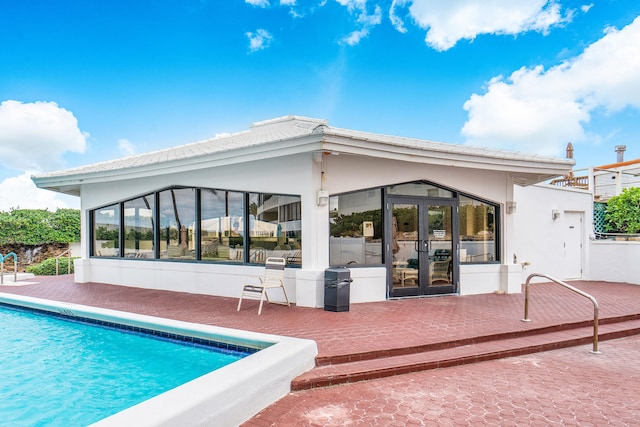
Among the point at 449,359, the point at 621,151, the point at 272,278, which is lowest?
the point at 449,359

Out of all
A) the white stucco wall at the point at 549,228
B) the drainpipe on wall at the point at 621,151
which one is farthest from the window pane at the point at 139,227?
the drainpipe on wall at the point at 621,151

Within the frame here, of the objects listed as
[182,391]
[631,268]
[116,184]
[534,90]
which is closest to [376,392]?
[182,391]

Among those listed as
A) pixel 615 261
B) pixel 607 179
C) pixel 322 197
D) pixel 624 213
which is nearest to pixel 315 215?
pixel 322 197

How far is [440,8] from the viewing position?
10.5m

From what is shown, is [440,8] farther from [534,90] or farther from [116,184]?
[116,184]

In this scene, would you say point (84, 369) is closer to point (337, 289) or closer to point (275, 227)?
point (337, 289)

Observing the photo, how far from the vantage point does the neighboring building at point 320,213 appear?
7195 millimetres

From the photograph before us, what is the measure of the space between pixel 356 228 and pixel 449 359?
3.55 meters

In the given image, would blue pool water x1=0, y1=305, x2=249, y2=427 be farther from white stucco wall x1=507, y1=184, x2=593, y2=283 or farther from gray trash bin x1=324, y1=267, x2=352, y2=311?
white stucco wall x1=507, y1=184, x2=593, y2=283

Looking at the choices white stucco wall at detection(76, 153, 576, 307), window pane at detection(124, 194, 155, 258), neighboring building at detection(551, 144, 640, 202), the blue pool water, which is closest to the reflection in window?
white stucco wall at detection(76, 153, 576, 307)

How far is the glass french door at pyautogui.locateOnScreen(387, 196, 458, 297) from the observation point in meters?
7.99

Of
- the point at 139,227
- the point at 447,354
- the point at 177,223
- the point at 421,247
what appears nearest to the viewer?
the point at 447,354

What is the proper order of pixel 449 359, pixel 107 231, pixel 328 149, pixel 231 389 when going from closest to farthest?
pixel 231 389 < pixel 449 359 < pixel 328 149 < pixel 107 231

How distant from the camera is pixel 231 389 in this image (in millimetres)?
3141
